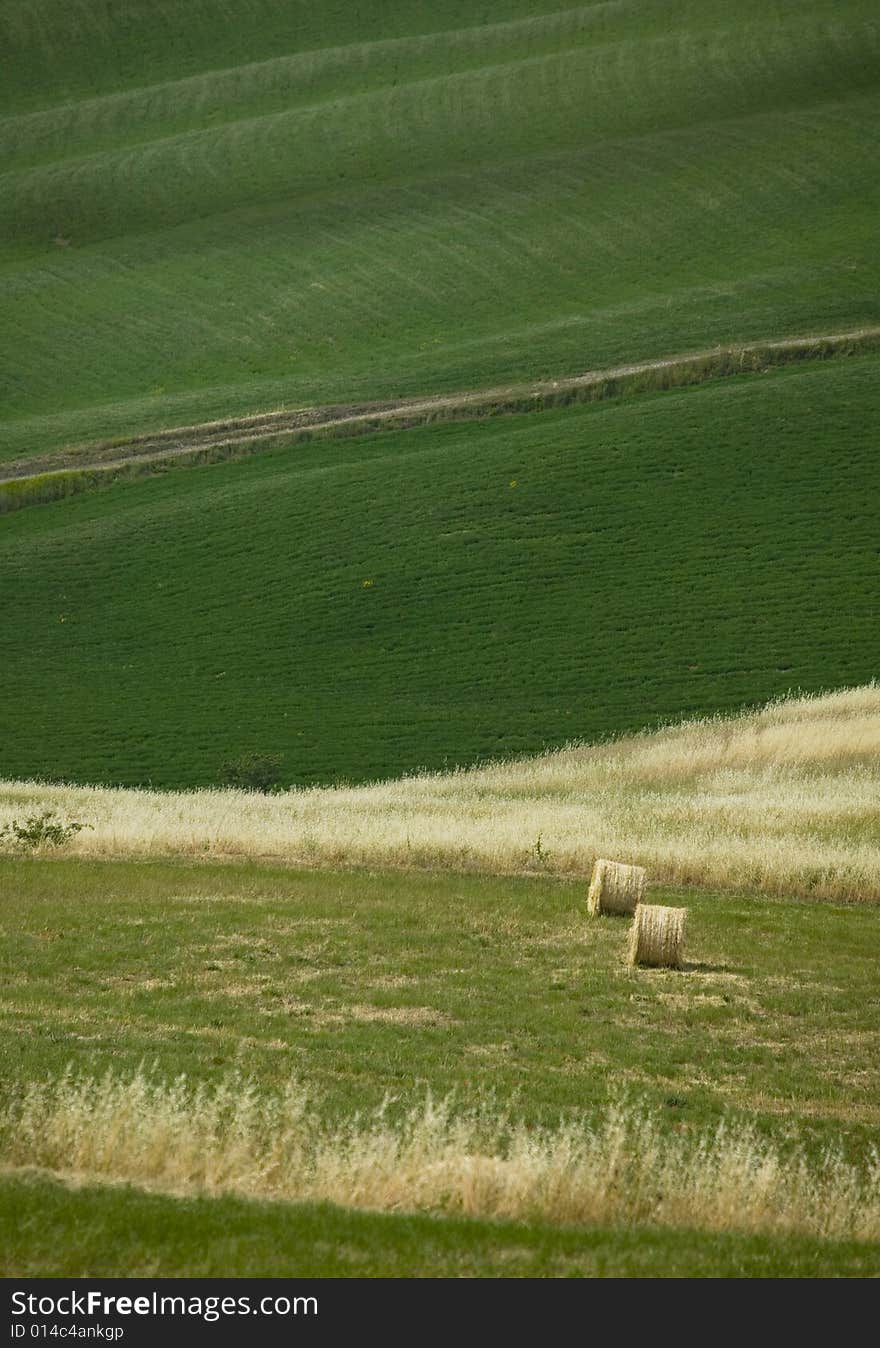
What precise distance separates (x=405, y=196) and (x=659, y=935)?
3437 inches

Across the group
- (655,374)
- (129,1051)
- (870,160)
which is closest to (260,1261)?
(129,1051)

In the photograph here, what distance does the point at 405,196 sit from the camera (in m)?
96.2

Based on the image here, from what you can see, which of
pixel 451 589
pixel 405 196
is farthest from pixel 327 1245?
pixel 405 196

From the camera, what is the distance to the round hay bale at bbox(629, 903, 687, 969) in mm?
16531

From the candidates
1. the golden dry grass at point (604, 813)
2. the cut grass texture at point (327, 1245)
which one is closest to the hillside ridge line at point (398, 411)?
the golden dry grass at point (604, 813)

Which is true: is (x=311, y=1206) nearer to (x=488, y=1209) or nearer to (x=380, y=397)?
(x=488, y=1209)

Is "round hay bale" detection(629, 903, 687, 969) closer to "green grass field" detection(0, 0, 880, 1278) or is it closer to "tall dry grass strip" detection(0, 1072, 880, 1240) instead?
"green grass field" detection(0, 0, 880, 1278)

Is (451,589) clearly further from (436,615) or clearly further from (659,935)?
(659,935)

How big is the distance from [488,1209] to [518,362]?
2593 inches

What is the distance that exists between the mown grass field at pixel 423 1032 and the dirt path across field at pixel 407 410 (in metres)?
46.2

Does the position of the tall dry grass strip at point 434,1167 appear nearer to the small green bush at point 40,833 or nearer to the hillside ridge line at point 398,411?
the small green bush at point 40,833

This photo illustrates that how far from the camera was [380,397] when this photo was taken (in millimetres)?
69875

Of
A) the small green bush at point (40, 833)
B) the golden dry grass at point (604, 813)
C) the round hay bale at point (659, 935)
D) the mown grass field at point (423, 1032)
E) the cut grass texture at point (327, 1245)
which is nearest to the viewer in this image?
the cut grass texture at point (327, 1245)

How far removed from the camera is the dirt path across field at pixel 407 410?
216 feet
